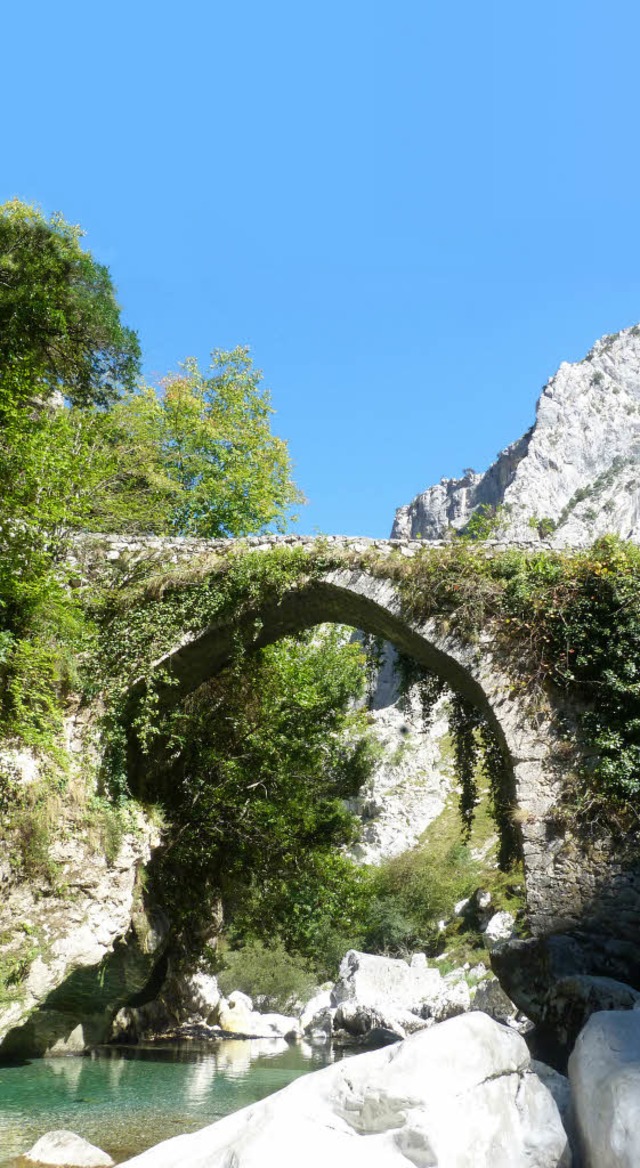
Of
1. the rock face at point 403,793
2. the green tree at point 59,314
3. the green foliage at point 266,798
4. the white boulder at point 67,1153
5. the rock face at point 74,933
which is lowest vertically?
the white boulder at point 67,1153

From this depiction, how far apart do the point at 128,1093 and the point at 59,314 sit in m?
11.9

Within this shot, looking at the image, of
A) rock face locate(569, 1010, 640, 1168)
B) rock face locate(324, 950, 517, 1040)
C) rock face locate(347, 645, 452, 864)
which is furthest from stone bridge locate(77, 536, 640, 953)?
rock face locate(347, 645, 452, 864)

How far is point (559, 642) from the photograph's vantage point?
8.80 metres

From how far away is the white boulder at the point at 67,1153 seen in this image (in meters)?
5.30

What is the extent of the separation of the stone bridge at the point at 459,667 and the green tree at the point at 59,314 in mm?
4646

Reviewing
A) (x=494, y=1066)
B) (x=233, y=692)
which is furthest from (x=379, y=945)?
(x=494, y=1066)

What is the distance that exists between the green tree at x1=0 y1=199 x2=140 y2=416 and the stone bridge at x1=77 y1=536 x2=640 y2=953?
15.2 feet

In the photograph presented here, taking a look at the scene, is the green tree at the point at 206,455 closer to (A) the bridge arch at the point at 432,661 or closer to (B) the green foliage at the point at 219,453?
(B) the green foliage at the point at 219,453

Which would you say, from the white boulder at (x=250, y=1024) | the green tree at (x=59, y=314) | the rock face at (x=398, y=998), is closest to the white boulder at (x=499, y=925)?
the rock face at (x=398, y=998)

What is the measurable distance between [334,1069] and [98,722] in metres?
6.05

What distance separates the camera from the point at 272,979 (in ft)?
112

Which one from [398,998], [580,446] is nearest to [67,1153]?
[398,998]

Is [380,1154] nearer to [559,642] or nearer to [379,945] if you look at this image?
[559,642]

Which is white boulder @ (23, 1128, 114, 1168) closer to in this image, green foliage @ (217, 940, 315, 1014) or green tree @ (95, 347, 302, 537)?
green tree @ (95, 347, 302, 537)
